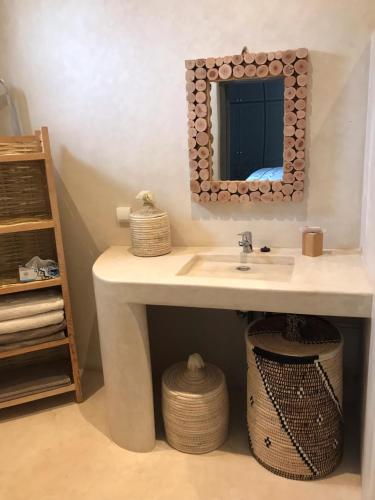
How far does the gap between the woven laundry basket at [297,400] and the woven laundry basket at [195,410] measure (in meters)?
0.16

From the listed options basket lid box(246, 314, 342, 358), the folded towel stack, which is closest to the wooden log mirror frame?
basket lid box(246, 314, 342, 358)

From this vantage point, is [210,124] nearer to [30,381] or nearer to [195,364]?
[195,364]

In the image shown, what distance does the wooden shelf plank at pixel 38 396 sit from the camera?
6.82 ft

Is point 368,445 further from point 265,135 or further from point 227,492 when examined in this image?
point 265,135

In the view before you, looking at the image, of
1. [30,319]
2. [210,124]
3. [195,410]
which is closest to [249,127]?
[210,124]

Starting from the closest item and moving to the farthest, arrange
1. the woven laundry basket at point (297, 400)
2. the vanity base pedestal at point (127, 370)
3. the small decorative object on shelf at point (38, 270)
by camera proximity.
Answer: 1. the woven laundry basket at point (297, 400)
2. the vanity base pedestal at point (127, 370)
3. the small decorative object on shelf at point (38, 270)

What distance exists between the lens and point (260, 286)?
153 centimetres

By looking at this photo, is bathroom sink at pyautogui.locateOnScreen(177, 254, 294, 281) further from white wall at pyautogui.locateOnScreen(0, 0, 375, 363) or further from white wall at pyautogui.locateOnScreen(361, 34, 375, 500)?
white wall at pyautogui.locateOnScreen(361, 34, 375, 500)

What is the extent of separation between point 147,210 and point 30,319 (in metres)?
0.73

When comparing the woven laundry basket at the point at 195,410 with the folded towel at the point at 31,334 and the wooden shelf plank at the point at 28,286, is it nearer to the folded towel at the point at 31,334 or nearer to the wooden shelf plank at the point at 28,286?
the folded towel at the point at 31,334

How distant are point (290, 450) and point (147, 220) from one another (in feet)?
3.57

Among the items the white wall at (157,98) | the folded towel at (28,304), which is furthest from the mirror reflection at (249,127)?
the folded towel at (28,304)

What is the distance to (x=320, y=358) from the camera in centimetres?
159

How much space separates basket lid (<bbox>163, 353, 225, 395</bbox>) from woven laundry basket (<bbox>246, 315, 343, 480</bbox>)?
0.62 feet
